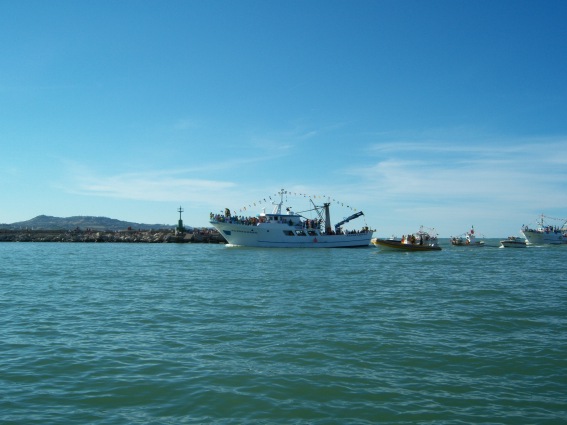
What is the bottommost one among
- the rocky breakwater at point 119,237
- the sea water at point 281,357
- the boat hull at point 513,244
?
the sea water at point 281,357

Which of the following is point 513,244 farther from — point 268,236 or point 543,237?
point 268,236

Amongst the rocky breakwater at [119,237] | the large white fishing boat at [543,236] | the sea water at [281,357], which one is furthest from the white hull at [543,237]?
the sea water at [281,357]

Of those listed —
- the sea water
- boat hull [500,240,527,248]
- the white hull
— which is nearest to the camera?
the sea water

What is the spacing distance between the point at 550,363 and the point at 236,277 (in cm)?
1812

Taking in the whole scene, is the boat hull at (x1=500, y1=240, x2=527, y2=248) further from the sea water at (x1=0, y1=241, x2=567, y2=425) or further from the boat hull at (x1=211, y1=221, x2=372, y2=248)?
the sea water at (x1=0, y1=241, x2=567, y2=425)

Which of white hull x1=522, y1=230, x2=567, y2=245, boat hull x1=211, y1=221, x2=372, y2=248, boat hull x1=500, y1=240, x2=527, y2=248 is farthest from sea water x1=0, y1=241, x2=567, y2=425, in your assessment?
white hull x1=522, y1=230, x2=567, y2=245

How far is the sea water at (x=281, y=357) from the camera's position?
7215mm

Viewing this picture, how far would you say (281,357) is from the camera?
32.6ft

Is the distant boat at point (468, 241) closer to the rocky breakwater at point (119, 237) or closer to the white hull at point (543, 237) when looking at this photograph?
the white hull at point (543, 237)

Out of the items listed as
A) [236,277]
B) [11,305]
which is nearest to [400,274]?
[236,277]

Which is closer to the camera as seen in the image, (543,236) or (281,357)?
(281,357)

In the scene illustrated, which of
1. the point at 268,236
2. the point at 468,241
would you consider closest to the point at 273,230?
the point at 268,236

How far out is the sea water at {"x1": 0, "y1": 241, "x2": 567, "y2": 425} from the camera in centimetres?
721

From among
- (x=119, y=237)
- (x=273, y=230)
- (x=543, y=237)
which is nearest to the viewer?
(x=273, y=230)
